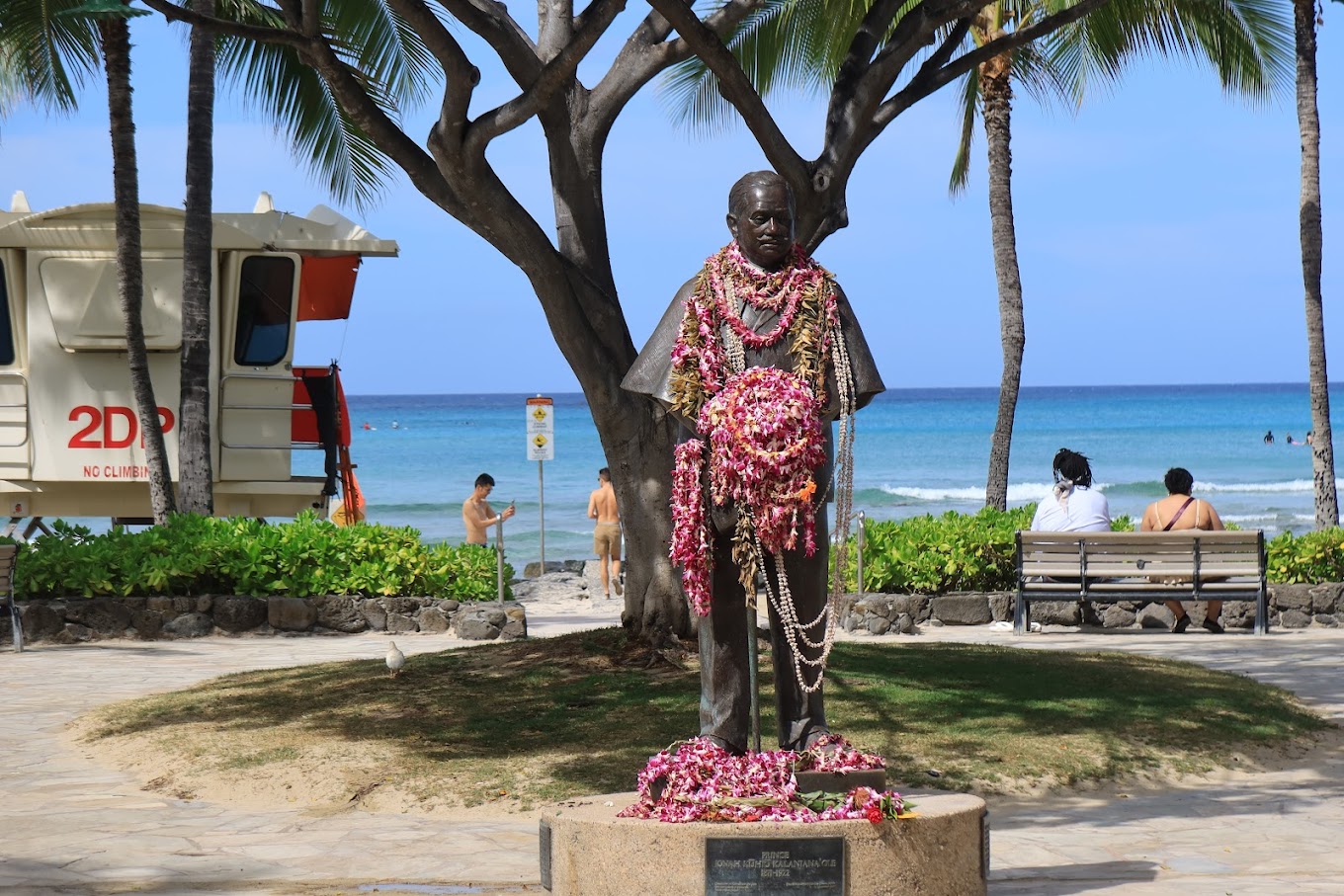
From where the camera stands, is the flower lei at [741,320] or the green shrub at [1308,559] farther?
the green shrub at [1308,559]

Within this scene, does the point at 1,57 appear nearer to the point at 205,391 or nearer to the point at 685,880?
the point at 205,391

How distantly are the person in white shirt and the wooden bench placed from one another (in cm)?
50

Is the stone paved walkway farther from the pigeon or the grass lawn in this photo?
the pigeon

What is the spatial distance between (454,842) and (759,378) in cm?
242

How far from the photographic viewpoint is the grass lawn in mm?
7230

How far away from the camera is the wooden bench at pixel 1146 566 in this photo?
13.0m

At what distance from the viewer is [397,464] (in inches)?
2677

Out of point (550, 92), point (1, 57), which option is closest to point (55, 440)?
point (1, 57)

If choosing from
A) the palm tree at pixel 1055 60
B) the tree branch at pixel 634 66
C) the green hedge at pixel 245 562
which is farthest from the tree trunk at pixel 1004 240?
the tree branch at pixel 634 66

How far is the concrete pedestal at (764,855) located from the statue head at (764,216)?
1868 mm

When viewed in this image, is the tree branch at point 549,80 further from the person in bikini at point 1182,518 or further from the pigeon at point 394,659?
the person in bikini at point 1182,518

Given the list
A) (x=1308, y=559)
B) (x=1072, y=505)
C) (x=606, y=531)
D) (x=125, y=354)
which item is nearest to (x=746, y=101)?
(x=1072, y=505)

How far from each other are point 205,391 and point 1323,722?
10.9 metres

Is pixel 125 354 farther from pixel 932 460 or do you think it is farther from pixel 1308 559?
pixel 932 460
